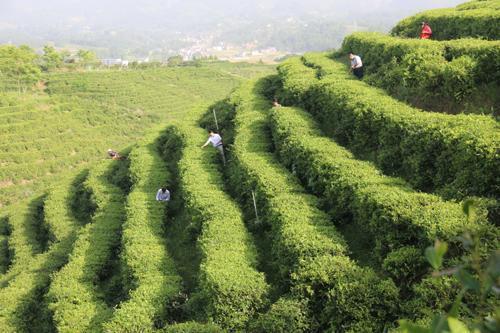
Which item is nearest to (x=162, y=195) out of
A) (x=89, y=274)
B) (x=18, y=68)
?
(x=89, y=274)

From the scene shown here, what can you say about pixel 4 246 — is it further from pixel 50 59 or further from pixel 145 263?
pixel 50 59

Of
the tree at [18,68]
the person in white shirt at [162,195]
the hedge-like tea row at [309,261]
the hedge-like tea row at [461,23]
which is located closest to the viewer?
the hedge-like tea row at [309,261]

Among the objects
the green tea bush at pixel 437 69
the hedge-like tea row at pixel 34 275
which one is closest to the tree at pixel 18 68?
the hedge-like tea row at pixel 34 275

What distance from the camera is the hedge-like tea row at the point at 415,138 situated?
9.97 meters

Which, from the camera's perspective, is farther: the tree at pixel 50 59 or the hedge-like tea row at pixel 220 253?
the tree at pixel 50 59

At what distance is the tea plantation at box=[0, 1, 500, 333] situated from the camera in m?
8.99

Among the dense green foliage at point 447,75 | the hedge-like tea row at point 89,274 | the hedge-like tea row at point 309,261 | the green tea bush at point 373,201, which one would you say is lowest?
the hedge-like tea row at point 89,274

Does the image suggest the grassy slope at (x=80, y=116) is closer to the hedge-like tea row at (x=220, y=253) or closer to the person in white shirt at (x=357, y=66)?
the person in white shirt at (x=357, y=66)

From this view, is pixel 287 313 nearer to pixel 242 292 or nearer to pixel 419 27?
pixel 242 292

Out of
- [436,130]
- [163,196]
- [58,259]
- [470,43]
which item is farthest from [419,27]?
[58,259]

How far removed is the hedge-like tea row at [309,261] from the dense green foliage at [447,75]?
542cm

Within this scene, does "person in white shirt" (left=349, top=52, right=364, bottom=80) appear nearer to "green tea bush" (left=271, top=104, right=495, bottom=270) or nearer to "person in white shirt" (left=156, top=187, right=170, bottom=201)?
"green tea bush" (left=271, top=104, right=495, bottom=270)

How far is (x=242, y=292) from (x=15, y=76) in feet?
219

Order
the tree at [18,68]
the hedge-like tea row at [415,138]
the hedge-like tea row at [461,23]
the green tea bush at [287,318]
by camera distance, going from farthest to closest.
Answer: the tree at [18,68], the hedge-like tea row at [461,23], the hedge-like tea row at [415,138], the green tea bush at [287,318]
